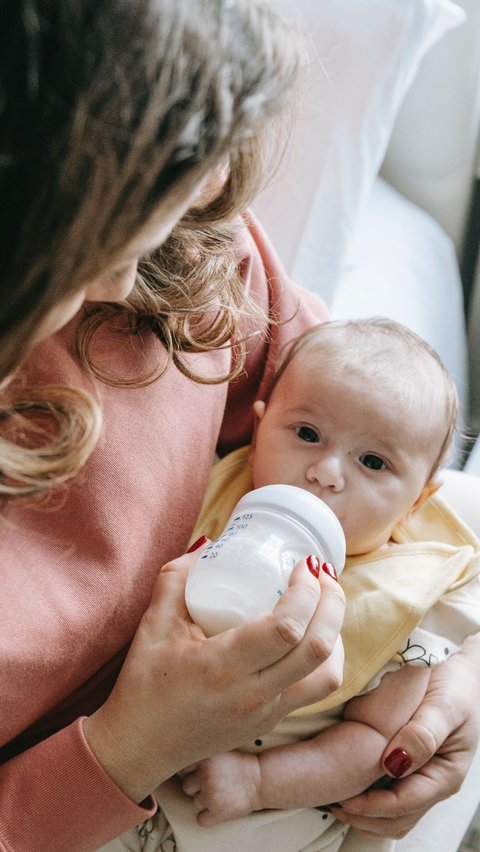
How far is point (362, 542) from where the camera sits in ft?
3.40

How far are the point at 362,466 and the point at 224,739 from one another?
366mm

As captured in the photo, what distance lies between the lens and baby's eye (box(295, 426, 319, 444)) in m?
1.05

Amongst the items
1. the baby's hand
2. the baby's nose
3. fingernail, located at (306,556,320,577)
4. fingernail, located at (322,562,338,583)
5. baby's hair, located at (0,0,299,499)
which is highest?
baby's hair, located at (0,0,299,499)

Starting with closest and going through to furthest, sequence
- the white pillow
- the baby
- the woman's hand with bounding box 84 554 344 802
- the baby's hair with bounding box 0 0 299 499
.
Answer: the baby's hair with bounding box 0 0 299 499 → the woman's hand with bounding box 84 554 344 802 → the baby → the white pillow

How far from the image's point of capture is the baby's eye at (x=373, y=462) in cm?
104

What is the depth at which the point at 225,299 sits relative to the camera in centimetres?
99

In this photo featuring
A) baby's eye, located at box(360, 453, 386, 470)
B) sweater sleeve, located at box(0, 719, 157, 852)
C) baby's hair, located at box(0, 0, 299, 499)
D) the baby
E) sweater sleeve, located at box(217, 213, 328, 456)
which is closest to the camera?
baby's hair, located at box(0, 0, 299, 499)

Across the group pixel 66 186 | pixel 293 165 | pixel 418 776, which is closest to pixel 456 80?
pixel 293 165

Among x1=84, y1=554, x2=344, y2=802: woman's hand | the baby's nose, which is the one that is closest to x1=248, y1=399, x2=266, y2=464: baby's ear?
the baby's nose

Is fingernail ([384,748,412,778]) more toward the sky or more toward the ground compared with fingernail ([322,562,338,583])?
more toward the ground

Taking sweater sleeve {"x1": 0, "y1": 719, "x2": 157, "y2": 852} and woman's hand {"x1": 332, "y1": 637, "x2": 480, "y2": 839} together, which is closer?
sweater sleeve {"x1": 0, "y1": 719, "x2": 157, "y2": 852}

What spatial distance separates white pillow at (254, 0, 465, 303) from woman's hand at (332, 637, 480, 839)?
0.80 metres

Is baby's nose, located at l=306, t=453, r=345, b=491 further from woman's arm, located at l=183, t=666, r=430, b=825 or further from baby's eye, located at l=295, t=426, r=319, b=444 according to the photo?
woman's arm, located at l=183, t=666, r=430, b=825

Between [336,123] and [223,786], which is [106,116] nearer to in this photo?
[223,786]
